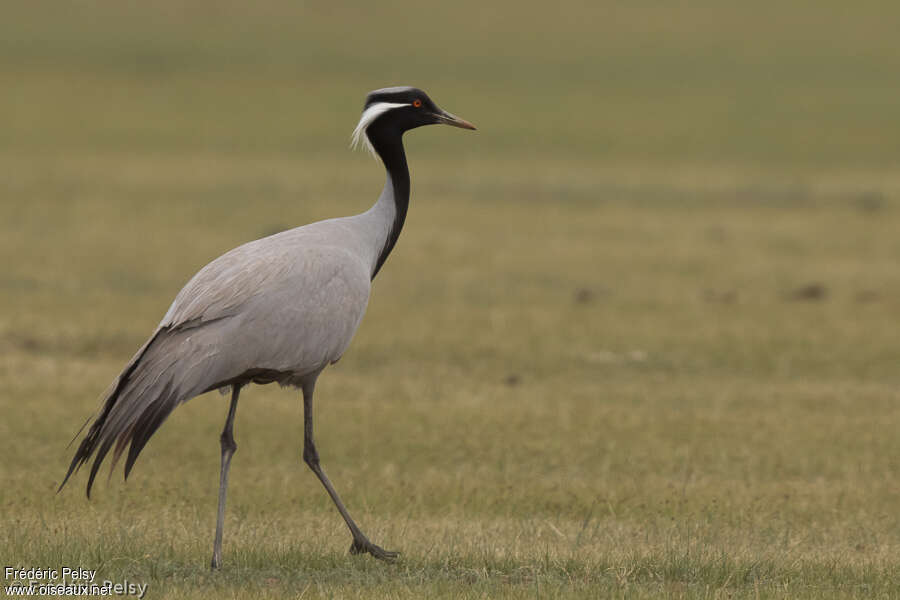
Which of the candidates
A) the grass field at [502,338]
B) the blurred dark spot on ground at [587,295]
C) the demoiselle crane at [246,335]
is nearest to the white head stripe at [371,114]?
the demoiselle crane at [246,335]

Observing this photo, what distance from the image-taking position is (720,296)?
1941cm

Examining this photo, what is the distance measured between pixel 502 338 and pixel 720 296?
165 inches

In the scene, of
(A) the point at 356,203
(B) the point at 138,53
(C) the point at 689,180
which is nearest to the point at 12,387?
(A) the point at 356,203

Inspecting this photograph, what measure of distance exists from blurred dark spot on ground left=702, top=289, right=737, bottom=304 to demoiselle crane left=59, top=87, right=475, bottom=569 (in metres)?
11.2

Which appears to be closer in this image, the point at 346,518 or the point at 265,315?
the point at 265,315

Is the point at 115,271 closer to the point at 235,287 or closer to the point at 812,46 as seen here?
the point at 235,287

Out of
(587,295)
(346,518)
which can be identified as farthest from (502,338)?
(346,518)

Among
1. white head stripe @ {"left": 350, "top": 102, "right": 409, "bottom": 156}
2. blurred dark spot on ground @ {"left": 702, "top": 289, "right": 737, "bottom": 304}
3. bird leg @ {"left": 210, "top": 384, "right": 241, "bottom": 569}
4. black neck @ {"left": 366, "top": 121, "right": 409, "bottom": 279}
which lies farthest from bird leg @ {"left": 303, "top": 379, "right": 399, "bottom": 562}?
blurred dark spot on ground @ {"left": 702, "top": 289, "right": 737, "bottom": 304}

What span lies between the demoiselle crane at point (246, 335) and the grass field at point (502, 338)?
0.65 meters

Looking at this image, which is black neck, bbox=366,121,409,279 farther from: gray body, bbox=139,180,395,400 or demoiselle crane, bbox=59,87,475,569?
gray body, bbox=139,180,395,400

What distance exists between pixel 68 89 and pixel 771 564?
41073mm

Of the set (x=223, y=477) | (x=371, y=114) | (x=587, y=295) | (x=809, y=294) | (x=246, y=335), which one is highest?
(x=371, y=114)

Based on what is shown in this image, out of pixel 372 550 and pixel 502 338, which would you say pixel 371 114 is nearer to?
pixel 372 550

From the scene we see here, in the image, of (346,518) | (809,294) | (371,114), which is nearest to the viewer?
(346,518)
